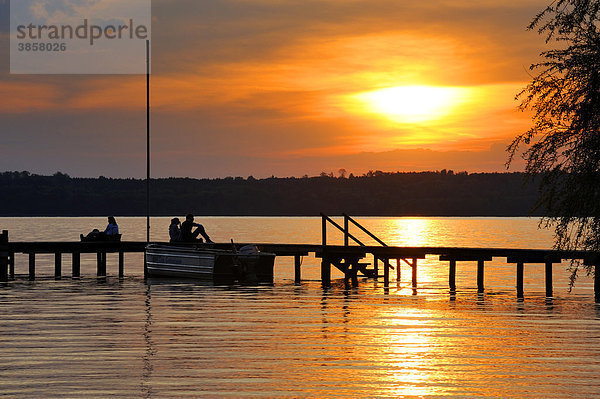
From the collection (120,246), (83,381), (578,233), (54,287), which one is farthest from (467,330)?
(120,246)

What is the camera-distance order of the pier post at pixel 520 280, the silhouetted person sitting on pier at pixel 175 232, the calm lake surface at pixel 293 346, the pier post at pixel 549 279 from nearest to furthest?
the calm lake surface at pixel 293 346
the pier post at pixel 549 279
the pier post at pixel 520 280
the silhouetted person sitting on pier at pixel 175 232

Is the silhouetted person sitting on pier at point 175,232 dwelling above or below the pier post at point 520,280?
above

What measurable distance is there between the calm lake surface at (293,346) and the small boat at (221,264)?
509 centimetres

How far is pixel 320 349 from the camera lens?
17.8 meters

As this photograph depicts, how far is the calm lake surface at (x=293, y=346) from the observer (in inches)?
542

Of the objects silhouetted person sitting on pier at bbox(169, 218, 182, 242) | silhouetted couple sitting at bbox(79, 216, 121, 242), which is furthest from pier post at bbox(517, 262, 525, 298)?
silhouetted couple sitting at bbox(79, 216, 121, 242)

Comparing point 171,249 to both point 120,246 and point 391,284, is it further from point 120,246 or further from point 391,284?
point 391,284

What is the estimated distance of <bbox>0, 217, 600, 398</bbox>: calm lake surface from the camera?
13.8 m

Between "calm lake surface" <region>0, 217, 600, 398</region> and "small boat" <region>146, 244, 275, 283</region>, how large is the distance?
5.09 m

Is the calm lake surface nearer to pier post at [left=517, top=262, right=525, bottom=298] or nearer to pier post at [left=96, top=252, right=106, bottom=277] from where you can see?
pier post at [left=517, top=262, right=525, bottom=298]

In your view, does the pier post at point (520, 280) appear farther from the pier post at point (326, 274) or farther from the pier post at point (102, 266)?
the pier post at point (102, 266)

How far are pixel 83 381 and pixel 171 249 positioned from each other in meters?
25.6

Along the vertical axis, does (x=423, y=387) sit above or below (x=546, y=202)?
below

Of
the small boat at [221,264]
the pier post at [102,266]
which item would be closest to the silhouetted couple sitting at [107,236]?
the pier post at [102,266]
